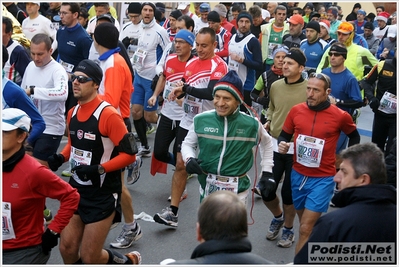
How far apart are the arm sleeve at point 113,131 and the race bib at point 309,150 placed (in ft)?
5.58

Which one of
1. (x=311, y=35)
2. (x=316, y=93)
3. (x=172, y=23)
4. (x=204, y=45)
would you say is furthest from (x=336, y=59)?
(x=172, y=23)

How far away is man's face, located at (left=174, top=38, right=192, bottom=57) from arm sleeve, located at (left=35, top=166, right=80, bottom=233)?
3.44 metres

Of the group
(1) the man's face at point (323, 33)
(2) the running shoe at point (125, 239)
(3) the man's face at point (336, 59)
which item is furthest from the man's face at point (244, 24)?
(2) the running shoe at point (125, 239)

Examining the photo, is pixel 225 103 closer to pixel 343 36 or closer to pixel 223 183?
→ pixel 223 183

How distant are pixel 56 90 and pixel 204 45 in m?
1.60

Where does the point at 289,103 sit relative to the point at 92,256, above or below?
above

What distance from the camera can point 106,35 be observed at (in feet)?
20.9

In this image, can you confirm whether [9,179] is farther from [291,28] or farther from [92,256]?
Result: [291,28]

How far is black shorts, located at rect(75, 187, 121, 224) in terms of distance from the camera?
5059 millimetres

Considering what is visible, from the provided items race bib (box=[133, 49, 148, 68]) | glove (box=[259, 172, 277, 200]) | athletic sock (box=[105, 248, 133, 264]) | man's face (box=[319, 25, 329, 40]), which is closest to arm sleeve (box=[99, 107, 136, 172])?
athletic sock (box=[105, 248, 133, 264])

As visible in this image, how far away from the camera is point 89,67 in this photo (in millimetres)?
5184

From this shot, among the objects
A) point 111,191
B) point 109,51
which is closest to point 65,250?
point 111,191

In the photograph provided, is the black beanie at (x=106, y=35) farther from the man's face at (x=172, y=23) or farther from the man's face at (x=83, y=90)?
the man's face at (x=172, y=23)

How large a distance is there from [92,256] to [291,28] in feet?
25.2
